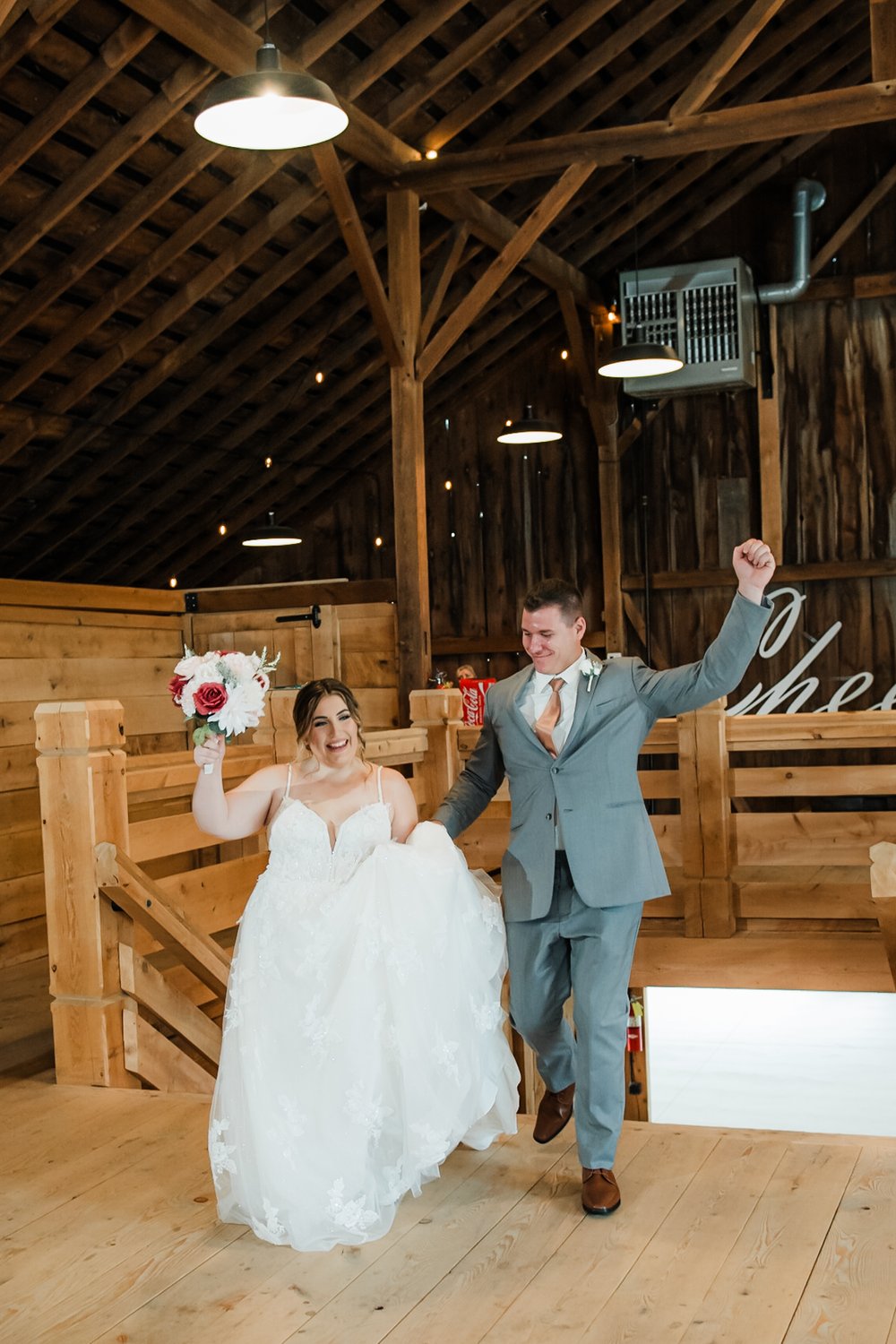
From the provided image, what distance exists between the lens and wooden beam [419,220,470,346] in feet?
26.1

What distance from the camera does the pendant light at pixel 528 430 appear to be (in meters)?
8.92

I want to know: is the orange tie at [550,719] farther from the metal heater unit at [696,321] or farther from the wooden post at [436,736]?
the metal heater unit at [696,321]

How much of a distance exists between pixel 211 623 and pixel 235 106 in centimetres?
424

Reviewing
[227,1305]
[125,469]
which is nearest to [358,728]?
[227,1305]

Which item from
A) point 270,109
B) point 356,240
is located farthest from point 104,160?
point 270,109

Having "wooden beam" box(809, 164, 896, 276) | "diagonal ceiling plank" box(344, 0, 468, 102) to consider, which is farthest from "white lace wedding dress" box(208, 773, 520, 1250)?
"wooden beam" box(809, 164, 896, 276)

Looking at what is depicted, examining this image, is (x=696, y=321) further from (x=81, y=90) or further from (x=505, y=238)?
(x=81, y=90)

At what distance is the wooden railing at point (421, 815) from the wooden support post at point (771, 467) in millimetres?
4412

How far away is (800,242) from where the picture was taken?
10.1m

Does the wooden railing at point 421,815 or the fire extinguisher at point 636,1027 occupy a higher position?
the wooden railing at point 421,815

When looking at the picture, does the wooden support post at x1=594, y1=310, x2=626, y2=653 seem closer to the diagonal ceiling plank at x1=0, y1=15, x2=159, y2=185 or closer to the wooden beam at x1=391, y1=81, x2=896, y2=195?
the wooden beam at x1=391, y1=81, x2=896, y2=195

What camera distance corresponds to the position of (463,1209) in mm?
3264

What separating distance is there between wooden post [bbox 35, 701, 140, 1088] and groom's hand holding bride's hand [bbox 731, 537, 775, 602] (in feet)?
6.96

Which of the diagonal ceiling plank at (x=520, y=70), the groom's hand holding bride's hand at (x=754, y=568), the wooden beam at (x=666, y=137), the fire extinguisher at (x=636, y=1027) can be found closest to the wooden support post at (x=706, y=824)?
the fire extinguisher at (x=636, y=1027)
